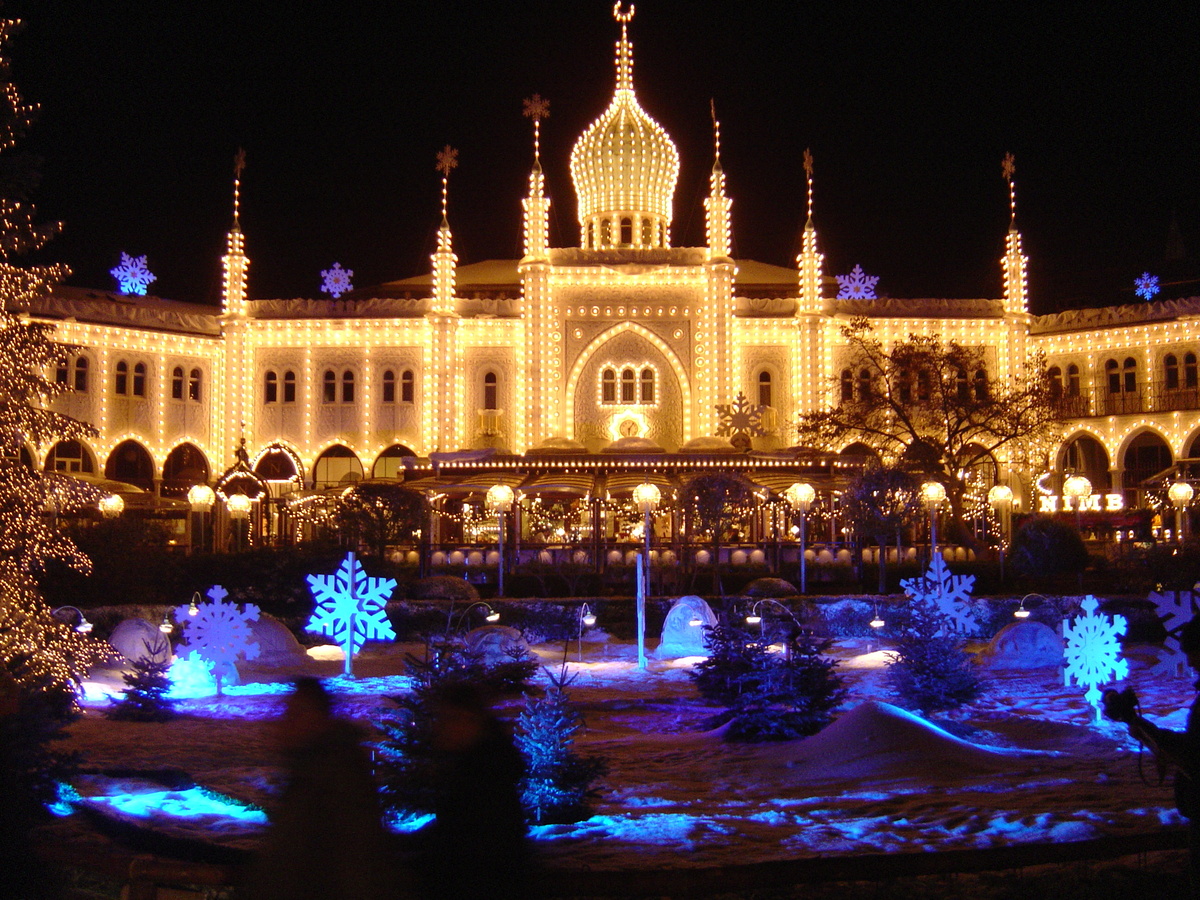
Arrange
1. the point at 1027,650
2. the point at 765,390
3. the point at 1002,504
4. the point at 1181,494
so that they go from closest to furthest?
the point at 1027,650 < the point at 1181,494 < the point at 1002,504 < the point at 765,390

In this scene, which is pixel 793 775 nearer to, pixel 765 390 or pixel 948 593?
pixel 948 593

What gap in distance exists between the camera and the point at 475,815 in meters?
4.77

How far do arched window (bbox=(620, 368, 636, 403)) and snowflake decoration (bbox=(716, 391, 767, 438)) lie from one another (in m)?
2.99

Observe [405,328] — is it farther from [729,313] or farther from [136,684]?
[136,684]

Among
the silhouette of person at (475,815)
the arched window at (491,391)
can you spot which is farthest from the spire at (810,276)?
the silhouette of person at (475,815)

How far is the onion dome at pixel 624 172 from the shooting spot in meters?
38.9

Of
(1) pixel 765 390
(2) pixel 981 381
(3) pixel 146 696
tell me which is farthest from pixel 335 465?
(3) pixel 146 696

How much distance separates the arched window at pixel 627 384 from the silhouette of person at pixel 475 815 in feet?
106

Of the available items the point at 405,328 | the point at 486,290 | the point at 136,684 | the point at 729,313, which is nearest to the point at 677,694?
the point at 136,684

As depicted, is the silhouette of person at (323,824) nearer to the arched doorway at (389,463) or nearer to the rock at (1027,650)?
the rock at (1027,650)

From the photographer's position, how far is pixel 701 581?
2386cm

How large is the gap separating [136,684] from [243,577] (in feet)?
31.3

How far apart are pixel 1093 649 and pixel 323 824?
11.4 metres

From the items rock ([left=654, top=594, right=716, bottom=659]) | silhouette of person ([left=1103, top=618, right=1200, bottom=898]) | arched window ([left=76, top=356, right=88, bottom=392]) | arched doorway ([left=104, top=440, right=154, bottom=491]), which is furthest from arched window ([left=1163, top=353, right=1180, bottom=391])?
silhouette of person ([left=1103, top=618, right=1200, bottom=898])
